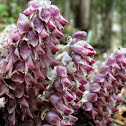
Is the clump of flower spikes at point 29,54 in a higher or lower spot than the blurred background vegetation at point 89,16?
higher

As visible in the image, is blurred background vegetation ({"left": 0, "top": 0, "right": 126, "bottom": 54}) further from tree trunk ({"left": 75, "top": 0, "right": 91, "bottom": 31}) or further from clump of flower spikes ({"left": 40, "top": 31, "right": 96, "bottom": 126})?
clump of flower spikes ({"left": 40, "top": 31, "right": 96, "bottom": 126})

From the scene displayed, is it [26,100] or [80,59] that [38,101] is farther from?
[80,59]

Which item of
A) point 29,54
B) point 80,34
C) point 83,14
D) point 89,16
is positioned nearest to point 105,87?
point 80,34

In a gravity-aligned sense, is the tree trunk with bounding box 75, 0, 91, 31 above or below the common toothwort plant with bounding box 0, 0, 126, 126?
below

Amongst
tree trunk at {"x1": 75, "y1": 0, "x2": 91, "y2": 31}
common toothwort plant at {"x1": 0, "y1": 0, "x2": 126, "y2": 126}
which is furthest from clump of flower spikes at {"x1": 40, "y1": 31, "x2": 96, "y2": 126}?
tree trunk at {"x1": 75, "y1": 0, "x2": 91, "y2": 31}

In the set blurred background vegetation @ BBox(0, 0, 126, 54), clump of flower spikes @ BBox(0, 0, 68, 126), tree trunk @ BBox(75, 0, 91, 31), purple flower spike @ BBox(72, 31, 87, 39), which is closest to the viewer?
clump of flower spikes @ BBox(0, 0, 68, 126)

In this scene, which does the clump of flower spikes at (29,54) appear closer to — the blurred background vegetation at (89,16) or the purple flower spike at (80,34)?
the purple flower spike at (80,34)

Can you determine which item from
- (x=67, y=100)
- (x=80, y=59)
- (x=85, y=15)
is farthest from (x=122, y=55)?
(x=85, y=15)

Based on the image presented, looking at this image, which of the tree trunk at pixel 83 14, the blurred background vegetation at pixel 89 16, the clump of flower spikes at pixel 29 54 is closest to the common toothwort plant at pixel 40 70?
the clump of flower spikes at pixel 29 54

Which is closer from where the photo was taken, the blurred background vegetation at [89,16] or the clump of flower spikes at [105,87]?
the clump of flower spikes at [105,87]
